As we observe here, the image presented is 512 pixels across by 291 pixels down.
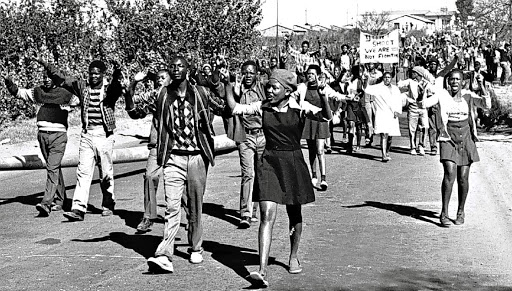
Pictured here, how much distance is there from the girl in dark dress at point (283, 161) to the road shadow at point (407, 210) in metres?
3.07

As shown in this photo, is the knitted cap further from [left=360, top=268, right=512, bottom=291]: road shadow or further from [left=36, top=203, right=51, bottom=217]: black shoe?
[left=36, top=203, right=51, bottom=217]: black shoe

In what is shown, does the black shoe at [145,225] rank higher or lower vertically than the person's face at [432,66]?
lower

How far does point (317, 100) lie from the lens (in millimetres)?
13867

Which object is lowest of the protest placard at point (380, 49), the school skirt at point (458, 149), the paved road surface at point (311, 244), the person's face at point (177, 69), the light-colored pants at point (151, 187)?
the paved road surface at point (311, 244)

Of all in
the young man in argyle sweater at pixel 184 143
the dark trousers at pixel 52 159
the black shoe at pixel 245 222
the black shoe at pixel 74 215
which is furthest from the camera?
the dark trousers at pixel 52 159

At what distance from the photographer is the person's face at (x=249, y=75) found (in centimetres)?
1055

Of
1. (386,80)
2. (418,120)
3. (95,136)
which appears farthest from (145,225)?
(418,120)

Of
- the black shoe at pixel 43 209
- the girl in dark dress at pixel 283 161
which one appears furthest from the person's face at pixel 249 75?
the black shoe at pixel 43 209

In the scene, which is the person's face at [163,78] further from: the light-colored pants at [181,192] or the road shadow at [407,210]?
the road shadow at [407,210]

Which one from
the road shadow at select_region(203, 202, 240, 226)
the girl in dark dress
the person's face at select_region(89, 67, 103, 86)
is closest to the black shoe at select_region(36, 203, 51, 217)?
the person's face at select_region(89, 67, 103, 86)

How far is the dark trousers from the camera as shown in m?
11.3

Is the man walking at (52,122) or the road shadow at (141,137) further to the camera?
the road shadow at (141,137)

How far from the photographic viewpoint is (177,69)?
27.3 ft

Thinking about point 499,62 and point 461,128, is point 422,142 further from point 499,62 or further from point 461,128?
point 499,62
